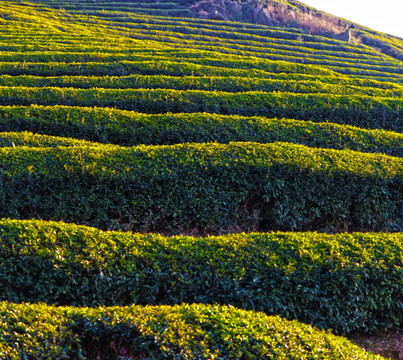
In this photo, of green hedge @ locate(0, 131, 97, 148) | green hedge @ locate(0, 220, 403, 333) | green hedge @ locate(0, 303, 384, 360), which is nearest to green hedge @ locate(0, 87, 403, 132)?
green hedge @ locate(0, 131, 97, 148)

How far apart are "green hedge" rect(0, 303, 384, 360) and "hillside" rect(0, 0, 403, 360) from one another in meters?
0.03

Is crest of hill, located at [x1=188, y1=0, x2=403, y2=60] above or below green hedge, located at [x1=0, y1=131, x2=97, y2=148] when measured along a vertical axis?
above

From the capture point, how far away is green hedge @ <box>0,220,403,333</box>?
8.60 m

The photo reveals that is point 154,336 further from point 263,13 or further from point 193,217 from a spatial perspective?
→ point 263,13

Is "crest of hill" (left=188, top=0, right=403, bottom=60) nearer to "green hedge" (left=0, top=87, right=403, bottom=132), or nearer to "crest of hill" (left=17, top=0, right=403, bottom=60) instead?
"crest of hill" (left=17, top=0, right=403, bottom=60)

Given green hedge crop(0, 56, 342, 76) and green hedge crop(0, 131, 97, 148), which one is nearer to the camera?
green hedge crop(0, 131, 97, 148)

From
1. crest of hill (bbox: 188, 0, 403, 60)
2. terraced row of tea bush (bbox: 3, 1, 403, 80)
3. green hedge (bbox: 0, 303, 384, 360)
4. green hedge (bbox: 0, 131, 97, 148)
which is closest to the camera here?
green hedge (bbox: 0, 303, 384, 360)

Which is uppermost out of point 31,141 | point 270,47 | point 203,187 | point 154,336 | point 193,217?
point 270,47

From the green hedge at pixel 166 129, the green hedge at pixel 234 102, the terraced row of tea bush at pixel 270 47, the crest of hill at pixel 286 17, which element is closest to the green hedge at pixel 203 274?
the green hedge at pixel 166 129

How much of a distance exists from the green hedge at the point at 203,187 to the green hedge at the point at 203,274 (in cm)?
284

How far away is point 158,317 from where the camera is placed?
23.7 ft

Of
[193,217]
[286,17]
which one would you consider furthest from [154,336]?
[286,17]

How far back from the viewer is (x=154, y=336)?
22.3 ft

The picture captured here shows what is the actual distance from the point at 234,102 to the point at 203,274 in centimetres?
1320
